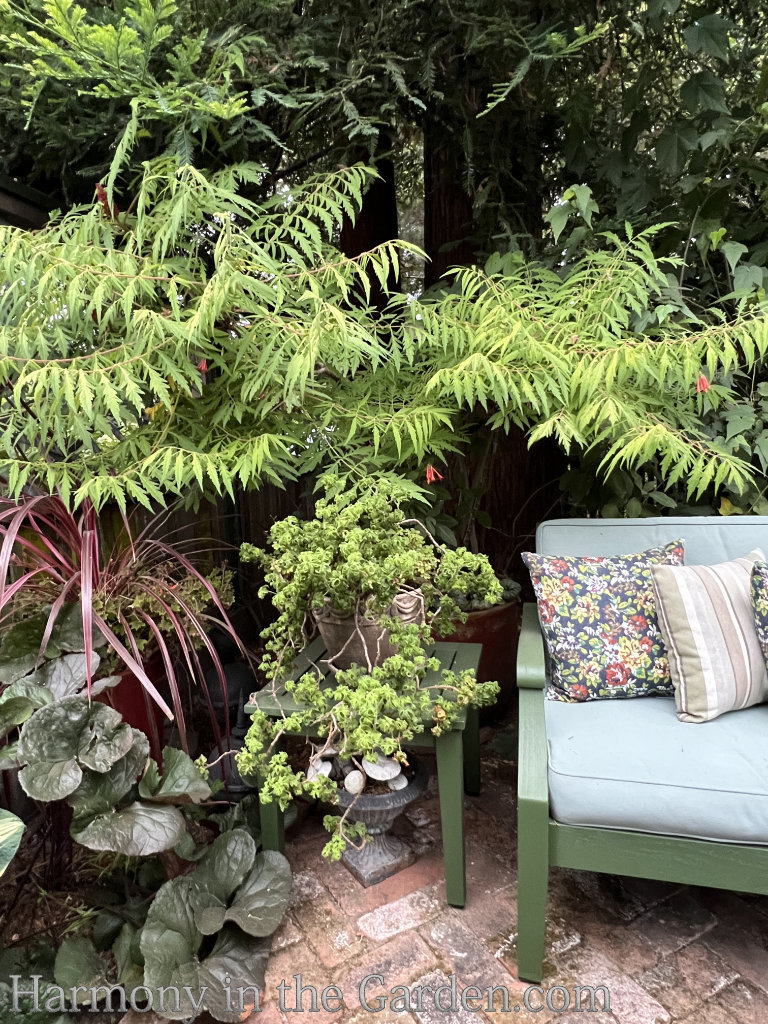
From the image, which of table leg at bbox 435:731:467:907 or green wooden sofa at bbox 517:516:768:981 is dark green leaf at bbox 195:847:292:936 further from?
green wooden sofa at bbox 517:516:768:981

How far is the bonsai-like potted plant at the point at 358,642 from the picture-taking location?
123cm

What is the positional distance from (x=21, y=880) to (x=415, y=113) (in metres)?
2.65

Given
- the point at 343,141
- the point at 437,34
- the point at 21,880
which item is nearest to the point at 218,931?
the point at 21,880

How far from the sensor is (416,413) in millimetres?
1545

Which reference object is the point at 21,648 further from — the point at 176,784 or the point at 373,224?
the point at 373,224

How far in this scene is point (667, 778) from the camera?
3.77ft

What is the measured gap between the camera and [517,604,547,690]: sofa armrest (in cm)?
136

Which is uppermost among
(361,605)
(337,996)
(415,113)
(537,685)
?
(415,113)

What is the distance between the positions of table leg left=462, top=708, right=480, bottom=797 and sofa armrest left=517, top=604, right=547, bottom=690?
0.33 m

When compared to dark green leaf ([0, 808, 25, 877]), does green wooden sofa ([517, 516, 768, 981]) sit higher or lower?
lower

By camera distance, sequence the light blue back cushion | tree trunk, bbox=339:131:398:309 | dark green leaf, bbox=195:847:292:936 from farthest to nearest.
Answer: tree trunk, bbox=339:131:398:309 → the light blue back cushion → dark green leaf, bbox=195:847:292:936

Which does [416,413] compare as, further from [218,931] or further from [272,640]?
[218,931]

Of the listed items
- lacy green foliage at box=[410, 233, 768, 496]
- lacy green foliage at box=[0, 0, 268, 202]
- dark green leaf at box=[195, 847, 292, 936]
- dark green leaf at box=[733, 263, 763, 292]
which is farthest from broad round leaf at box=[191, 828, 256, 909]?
dark green leaf at box=[733, 263, 763, 292]

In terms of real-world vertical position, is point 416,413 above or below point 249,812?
above
